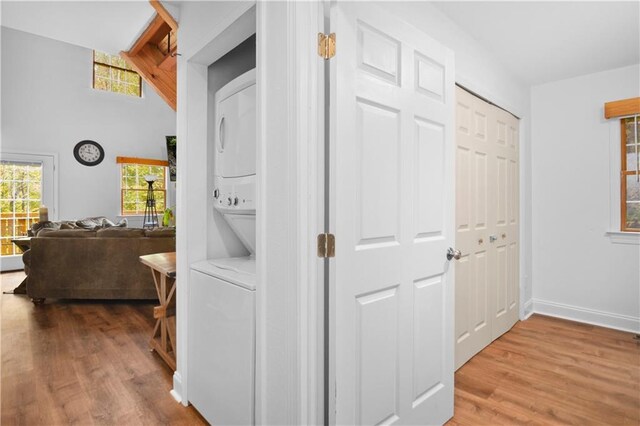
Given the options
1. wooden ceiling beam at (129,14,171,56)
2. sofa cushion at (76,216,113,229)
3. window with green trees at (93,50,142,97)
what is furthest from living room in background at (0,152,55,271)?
wooden ceiling beam at (129,14,171,56)

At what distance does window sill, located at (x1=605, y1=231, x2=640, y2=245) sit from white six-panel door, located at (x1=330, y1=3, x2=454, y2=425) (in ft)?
7.91

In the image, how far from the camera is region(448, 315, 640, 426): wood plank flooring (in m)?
1.84

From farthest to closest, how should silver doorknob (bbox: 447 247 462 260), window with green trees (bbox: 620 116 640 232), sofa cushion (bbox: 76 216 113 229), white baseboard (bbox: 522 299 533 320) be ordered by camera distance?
sofa cushion (bbox: 76 216 113 229) → white baseboard (bbox: 522 299 533 320) → window with green trees (bbox: 620 116 640 232) → silver doorknob (bbox: 447 247 462 260)

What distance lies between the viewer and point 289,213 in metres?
1.25

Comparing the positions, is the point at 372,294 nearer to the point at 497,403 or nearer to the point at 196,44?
the point at 497,403

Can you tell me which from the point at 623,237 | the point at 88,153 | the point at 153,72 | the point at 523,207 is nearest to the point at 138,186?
the point at 88,153

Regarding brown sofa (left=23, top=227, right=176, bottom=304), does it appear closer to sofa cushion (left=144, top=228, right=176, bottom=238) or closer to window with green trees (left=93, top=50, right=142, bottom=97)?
sofa cushion (left=144, top=228, right=176, bottom=238)

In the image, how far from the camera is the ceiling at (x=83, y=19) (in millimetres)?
2053

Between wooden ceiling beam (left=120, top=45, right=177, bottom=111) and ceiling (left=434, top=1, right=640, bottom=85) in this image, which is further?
wooden ceiling beam (left=120, top=45, right=177, bottom=111)

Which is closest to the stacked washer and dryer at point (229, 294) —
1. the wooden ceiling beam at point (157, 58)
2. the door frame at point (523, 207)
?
the wooden ceiling beam at point (157, 58)

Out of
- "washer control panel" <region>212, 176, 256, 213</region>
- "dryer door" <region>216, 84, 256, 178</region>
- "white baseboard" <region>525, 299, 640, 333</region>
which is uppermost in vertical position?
"dryer door" <region>216, 84, 256, 178</region>

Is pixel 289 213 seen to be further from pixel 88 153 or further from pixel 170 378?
pixel 88 153

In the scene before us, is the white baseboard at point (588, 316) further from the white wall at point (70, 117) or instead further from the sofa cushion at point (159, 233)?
the white wall at point (70, 117)

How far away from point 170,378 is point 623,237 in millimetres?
3961
